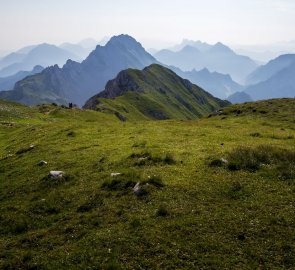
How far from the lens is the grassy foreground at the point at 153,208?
16828 millimetres

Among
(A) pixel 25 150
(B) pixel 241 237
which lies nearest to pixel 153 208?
(B) pixel 241 237

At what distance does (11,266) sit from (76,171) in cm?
1156

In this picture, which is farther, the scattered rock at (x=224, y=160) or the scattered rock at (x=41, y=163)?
the scattered rock at (x=41, y=163)

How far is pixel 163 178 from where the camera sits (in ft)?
80.3

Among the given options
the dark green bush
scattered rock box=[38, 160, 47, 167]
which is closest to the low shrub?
the dark green bush

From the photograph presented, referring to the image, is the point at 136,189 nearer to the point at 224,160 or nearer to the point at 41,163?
the point at 224,160

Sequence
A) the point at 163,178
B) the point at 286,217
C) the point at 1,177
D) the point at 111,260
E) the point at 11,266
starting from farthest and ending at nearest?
1. the point at 1,177
2. the point at 163,178
3. the point at 286,217
4. the point at 11,266
5. the point at 111,260

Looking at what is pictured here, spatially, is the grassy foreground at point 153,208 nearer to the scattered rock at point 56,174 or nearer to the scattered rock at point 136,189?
the scattered rock at point 136,189

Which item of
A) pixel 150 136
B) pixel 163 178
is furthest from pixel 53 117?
pixel 163 178

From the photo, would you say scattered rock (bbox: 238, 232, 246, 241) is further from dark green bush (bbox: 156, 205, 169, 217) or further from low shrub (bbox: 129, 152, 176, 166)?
low shrub (bbox: 129, 152, 176, 166)

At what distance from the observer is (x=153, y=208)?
20797 millimetres

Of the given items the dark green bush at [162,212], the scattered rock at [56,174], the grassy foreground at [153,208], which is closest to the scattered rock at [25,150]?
the grassy foreground at [153,208]

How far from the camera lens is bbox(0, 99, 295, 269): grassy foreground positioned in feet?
55.2

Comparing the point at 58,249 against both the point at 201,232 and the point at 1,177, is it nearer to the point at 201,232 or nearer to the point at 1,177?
the point at 201,232
